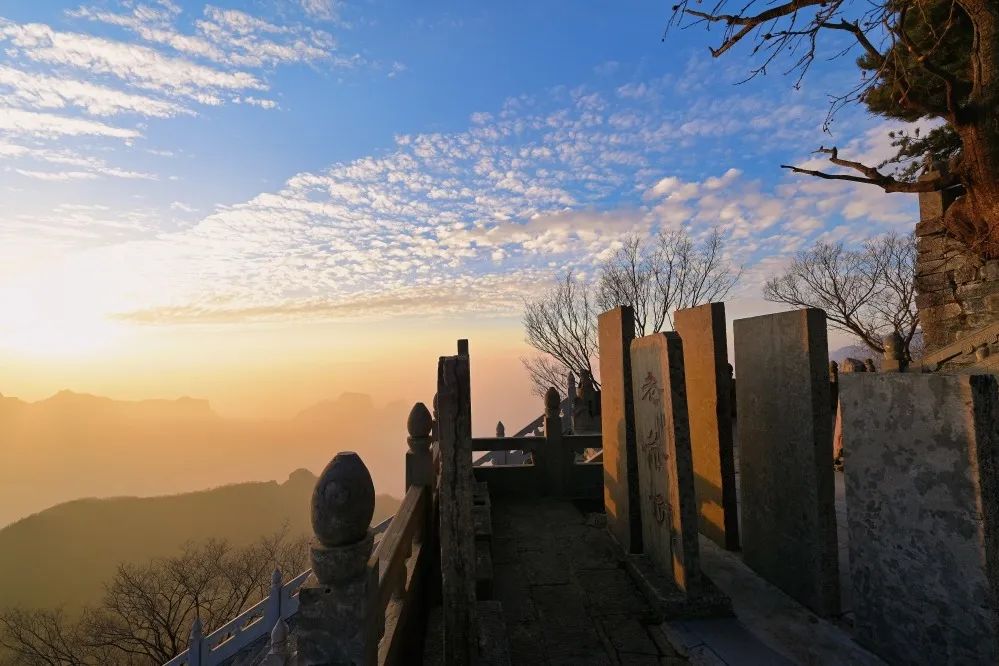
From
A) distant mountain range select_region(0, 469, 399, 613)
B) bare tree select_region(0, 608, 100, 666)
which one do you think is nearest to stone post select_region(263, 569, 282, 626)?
bare tree select_region(0, 608, 100, 666)

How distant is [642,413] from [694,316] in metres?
1.57

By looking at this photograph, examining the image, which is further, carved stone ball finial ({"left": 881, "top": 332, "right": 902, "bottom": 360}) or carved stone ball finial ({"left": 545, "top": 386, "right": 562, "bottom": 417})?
carved stone ball finial ({"left": 545, "top": 386, "right": 562, "bottom": 417})

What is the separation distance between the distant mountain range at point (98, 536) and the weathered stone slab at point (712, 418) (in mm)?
34388

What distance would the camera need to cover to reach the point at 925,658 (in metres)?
3.15

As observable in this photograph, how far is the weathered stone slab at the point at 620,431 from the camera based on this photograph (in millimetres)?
5664

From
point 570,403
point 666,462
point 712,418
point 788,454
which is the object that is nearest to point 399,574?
point 666,462

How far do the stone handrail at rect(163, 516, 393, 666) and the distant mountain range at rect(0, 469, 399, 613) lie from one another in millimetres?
23137

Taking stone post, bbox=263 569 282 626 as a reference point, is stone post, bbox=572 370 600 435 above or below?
above

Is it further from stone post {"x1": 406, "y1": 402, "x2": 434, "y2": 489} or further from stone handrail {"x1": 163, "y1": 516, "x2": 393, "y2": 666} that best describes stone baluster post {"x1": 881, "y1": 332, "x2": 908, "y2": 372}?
stone handrail {"x1": 163, "y1": 516, "x2": 393, "y2": 666}

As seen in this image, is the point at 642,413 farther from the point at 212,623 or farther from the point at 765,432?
the point at 212,623

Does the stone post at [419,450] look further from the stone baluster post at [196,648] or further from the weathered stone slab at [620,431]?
the stone baluster post at [196,648]

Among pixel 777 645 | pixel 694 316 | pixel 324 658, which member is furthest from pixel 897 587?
pixel 324 658

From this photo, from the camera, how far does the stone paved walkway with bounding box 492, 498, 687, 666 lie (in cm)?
388

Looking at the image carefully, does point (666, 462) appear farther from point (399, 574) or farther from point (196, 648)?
point (196, 648)
